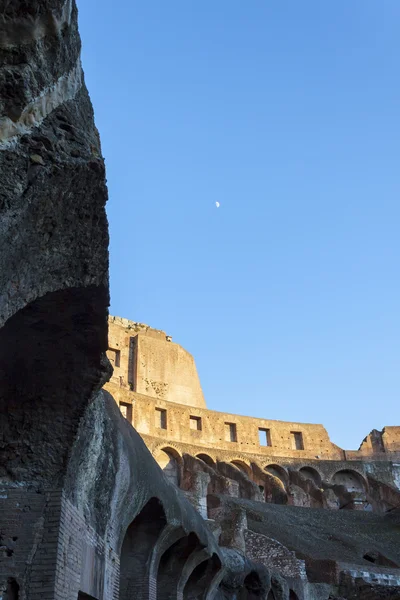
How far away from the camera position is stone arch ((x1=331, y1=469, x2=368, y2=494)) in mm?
38375

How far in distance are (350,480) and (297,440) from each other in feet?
16.1

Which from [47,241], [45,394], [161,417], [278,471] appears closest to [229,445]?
[278,471]

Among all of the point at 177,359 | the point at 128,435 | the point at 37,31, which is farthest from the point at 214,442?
the point at 37,31

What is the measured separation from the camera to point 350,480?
3897 cm

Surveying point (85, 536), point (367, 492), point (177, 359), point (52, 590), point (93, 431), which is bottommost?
point (52, 590)

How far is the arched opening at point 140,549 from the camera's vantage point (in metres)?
→ 8.45

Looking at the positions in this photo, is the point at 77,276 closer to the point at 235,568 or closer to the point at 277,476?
the point at 235,568

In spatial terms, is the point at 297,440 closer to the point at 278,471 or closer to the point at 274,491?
the point at 278,471

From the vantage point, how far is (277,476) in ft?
123

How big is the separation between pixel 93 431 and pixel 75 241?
102 inches

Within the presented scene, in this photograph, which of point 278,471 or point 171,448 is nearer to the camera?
point 171,448

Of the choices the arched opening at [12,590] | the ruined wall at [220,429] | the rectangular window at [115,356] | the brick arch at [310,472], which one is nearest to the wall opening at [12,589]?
the arched opening at [12,590]

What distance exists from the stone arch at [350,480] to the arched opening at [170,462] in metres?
11.8

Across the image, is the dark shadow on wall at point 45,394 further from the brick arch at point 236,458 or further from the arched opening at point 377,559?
the brick arch at point 236,458
